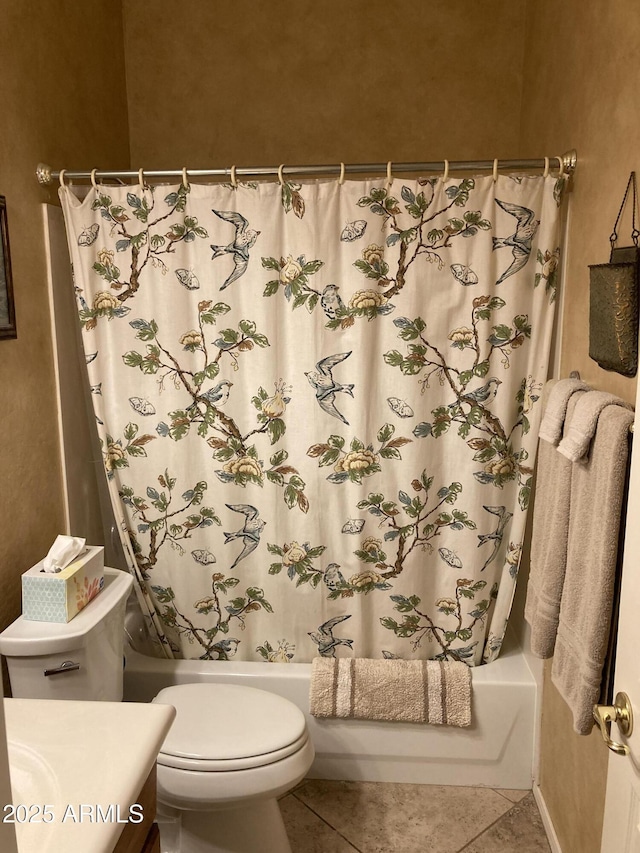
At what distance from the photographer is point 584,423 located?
1.33 metres

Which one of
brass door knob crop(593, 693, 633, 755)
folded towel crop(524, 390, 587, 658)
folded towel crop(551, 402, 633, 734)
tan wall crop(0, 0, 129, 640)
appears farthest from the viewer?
tan wall crop(0, 0, 129, 640)

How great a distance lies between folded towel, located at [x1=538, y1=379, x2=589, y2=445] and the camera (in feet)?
4.92

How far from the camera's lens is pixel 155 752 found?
1.08 metres

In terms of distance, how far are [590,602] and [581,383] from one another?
50 centimetres

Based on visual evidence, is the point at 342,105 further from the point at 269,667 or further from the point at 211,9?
the point at 269,667

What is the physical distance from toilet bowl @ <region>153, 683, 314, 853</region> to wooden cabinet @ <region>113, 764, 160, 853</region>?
52cm

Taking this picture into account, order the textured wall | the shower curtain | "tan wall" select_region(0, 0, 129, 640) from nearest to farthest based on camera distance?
"tan wall" select_region(0, 0, 129, 640) → the shower curtain → the textured wall

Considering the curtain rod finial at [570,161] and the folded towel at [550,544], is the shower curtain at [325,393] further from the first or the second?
the folded towel at [550,544]

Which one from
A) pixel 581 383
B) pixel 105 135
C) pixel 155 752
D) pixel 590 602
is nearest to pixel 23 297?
pixel 105 135

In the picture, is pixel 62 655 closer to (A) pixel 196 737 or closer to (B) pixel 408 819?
(A) pixel 196 737

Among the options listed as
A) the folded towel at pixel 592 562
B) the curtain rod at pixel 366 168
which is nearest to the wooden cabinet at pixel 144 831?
the folded towel at pixel 592 562

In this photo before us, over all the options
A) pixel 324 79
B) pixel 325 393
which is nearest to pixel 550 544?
pixel 325 393

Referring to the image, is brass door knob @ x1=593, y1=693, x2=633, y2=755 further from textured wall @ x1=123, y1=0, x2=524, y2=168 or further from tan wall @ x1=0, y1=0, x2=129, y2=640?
textured wall @ x1=123, y1=0, x2=524, y2=168

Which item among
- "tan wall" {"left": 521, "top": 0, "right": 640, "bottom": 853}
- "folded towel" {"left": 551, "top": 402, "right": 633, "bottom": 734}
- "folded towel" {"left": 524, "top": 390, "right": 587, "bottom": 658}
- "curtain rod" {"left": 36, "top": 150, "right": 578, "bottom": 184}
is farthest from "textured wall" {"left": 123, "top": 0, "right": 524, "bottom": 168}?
"folded towel" {"left": 551, "top": 402, "right": 633, "bottom": 734}
